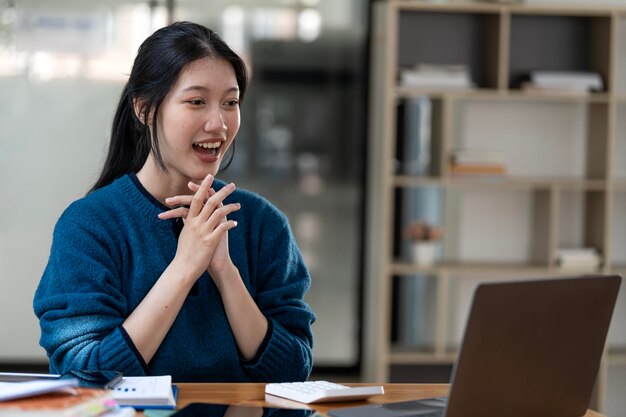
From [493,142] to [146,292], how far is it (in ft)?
10.6

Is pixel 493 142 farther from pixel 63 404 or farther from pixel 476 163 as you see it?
pixel 63 404

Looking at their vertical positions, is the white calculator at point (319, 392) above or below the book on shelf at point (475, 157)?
below

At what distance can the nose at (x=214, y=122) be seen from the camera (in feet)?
6.76

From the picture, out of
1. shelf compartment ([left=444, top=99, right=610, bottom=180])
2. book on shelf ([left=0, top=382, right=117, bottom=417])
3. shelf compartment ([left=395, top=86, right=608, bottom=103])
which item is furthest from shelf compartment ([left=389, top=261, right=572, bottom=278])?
book on shelf ([left=0, top=382, right=117, bottom=417])

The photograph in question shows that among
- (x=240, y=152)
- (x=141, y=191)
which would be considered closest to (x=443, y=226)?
(x=240, y=152)

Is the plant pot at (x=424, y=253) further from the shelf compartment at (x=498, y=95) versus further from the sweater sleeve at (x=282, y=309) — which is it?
the sweater sleeve at (x=282, y=309)

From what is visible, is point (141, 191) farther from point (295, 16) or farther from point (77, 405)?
point (295, 16)

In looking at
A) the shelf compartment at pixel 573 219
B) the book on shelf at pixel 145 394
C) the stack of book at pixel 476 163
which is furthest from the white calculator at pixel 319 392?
the shelf compartment at pixel 573 219

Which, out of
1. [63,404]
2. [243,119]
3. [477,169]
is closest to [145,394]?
[63,404]

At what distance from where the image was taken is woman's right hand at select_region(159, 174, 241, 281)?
1.98 metres

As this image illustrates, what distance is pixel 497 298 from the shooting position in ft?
4.59

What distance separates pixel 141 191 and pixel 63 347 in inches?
16.2

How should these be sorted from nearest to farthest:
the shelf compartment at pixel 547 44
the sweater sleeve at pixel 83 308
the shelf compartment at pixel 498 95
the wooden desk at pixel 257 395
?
the wooden desk at pixel 257 395
the sweater sleeve at pixel 83 308
the shelf compartment at pixel 498 95
the shelf compartment at pixel 547 44

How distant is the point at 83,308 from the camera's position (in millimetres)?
1923
